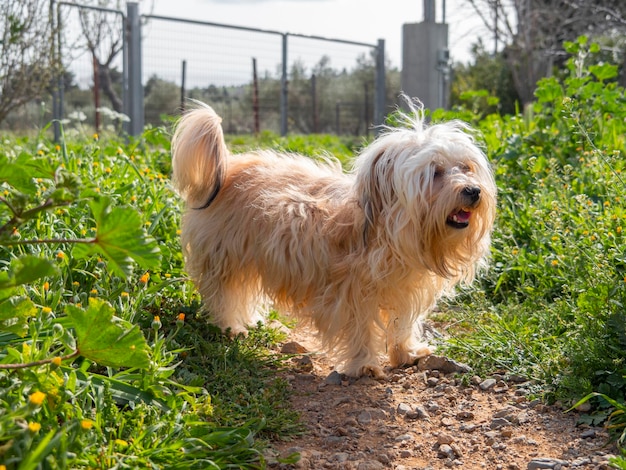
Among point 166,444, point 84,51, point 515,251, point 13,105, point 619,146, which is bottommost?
point 166,444

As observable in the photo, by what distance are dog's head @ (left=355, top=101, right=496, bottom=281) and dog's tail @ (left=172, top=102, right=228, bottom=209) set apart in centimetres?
89

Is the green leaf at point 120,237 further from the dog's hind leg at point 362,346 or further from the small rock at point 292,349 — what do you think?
the small rock at point 292,349

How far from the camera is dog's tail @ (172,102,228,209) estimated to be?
14.3 ft

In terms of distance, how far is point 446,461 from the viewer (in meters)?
3.16

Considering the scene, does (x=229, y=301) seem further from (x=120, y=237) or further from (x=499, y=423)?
(x=120, y=237)

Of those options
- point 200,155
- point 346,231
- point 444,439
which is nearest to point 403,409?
point 444,439

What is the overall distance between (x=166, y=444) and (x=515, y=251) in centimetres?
298

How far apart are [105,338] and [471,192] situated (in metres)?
1.84

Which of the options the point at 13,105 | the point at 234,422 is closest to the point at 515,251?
the point at 234,422

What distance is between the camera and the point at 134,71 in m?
9.16

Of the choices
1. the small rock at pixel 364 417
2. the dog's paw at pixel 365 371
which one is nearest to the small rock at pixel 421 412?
the small rock at pixel 364 417

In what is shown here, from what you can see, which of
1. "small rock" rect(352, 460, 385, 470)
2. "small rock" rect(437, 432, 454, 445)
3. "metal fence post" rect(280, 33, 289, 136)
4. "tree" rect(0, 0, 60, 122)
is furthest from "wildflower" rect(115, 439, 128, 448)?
"metal fence post" rect(280, 33, 289, 136)

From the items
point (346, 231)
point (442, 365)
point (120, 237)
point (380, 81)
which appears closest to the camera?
point (120, 237)

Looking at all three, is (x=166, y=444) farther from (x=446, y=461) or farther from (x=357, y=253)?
(x=357, y=253)
